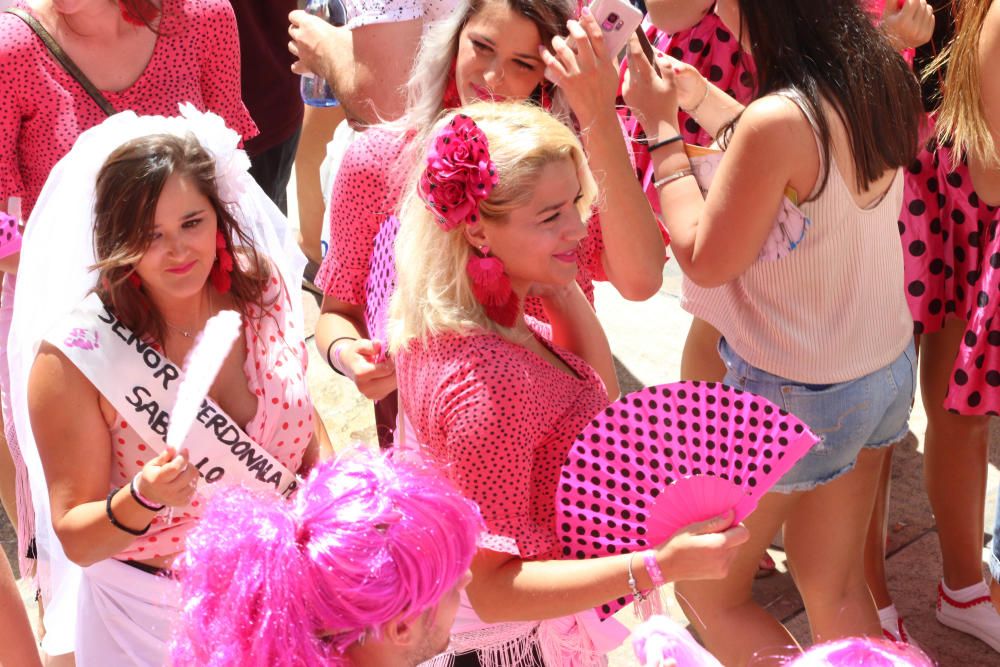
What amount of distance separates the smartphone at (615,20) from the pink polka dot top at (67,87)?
138 cm

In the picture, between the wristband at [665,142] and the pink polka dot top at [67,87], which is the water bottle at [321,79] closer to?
the pink polka dot top at [67,87]

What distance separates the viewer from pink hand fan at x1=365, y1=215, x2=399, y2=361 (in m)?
2.73

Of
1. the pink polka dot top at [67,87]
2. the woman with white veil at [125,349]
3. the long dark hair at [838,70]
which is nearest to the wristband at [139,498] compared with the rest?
the woman with white veil at [125,349]

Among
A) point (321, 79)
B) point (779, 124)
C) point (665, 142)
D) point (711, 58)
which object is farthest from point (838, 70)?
point (321, 79)

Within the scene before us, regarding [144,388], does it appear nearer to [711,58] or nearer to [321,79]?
[321,79]

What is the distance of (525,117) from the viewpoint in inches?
93.3

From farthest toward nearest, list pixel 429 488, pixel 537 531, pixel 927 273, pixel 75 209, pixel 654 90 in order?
pixel 927 273, pixel 654 90, pixel 75 209, pixel 537 531, pixel 429 488

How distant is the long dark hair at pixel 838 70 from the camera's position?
2.43 meters

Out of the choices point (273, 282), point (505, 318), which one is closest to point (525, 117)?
point (505, 318)

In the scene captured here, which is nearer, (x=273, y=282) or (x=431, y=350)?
(x=431, y=350)

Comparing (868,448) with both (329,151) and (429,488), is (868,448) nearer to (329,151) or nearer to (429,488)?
(429,488)

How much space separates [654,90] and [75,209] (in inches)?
51.3

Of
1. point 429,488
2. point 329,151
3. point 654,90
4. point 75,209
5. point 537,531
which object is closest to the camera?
point 429,488

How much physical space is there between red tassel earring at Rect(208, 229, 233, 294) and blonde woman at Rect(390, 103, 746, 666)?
0.41 m
